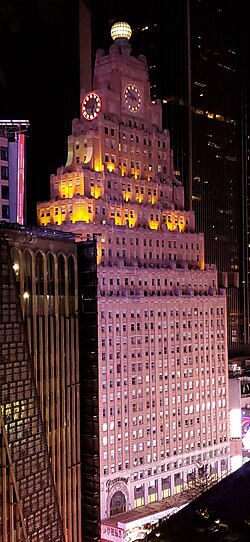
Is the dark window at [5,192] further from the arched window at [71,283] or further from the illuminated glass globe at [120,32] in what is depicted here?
the illuminated glass globe at [120,32]

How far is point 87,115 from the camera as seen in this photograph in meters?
65.1

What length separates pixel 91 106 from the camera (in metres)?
65.1

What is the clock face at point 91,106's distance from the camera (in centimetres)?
6460

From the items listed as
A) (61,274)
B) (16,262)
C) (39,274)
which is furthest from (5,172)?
(16,262)

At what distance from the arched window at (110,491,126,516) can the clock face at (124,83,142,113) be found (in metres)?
36.9

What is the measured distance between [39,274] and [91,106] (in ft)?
101

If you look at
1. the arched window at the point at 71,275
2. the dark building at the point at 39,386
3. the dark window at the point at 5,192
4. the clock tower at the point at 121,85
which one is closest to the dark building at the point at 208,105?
the clock tower at the point at 121,85

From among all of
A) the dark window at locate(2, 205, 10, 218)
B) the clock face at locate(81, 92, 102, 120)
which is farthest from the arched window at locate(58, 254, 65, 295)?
the clock face at locate(81, 92, 102, 120)

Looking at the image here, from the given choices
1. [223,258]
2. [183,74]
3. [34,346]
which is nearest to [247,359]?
[223,258]

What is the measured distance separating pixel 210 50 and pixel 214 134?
41.1 feet

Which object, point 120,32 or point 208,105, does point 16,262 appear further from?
point 208,105

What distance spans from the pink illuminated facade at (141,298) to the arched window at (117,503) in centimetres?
12

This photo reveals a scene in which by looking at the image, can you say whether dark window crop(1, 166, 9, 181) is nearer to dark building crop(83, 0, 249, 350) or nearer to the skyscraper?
the skyscraper

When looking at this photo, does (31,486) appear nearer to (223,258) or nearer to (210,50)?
(223,258)
